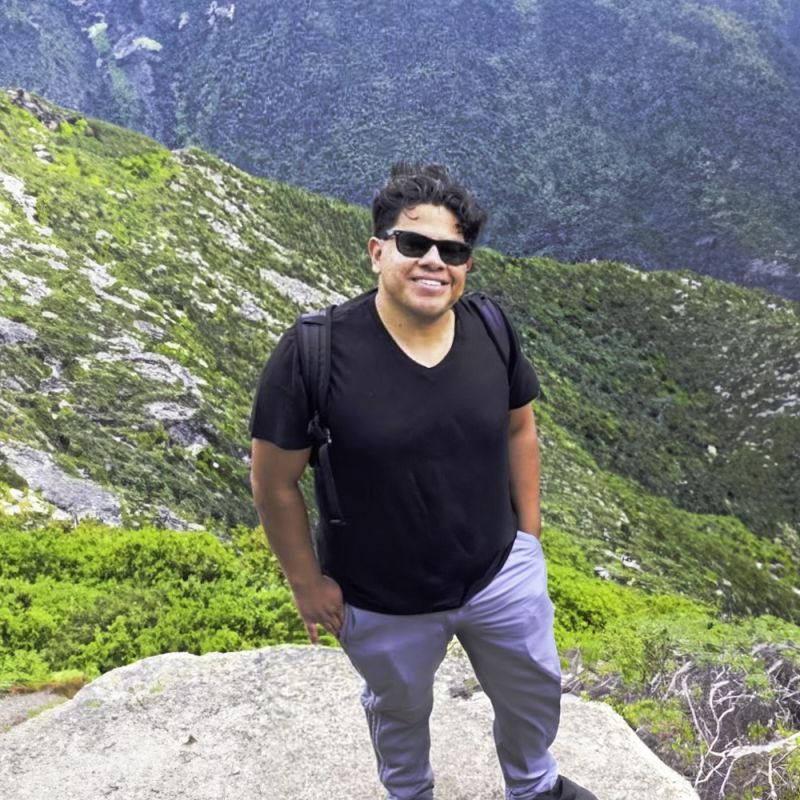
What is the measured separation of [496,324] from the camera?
3756mm

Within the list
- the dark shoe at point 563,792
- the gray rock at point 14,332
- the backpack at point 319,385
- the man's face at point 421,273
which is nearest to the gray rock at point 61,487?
the gray rock at point 14,332

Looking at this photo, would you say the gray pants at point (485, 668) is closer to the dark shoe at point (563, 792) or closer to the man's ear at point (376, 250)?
the dark shoe at point (563, 792)

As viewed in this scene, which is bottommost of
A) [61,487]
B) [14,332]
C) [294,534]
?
[61,487]

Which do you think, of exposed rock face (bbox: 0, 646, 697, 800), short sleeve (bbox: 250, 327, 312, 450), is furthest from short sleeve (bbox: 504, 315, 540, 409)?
exposed rock face (bbox: 0, 646, 697, 800)

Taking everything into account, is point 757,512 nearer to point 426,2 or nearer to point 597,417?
point 597,417

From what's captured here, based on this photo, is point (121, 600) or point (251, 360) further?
point (251, 360)

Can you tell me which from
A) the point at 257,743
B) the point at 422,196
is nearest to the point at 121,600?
the point at 257,743

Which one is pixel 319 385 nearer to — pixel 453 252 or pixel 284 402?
pixel 284 402

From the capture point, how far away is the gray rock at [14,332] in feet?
46.0

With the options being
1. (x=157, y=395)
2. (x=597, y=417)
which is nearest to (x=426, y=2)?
(x=597, y=417)

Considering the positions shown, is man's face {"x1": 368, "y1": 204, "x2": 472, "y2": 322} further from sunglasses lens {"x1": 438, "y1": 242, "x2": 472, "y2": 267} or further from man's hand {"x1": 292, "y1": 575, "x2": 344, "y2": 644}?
man's hand {"x1": 292, "y1": 575, "x2": 344, "y2": 644}

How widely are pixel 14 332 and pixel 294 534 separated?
1234 cm

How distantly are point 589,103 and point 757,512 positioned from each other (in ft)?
405

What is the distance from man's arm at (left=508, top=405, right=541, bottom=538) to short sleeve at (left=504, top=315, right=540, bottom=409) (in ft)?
0.65
